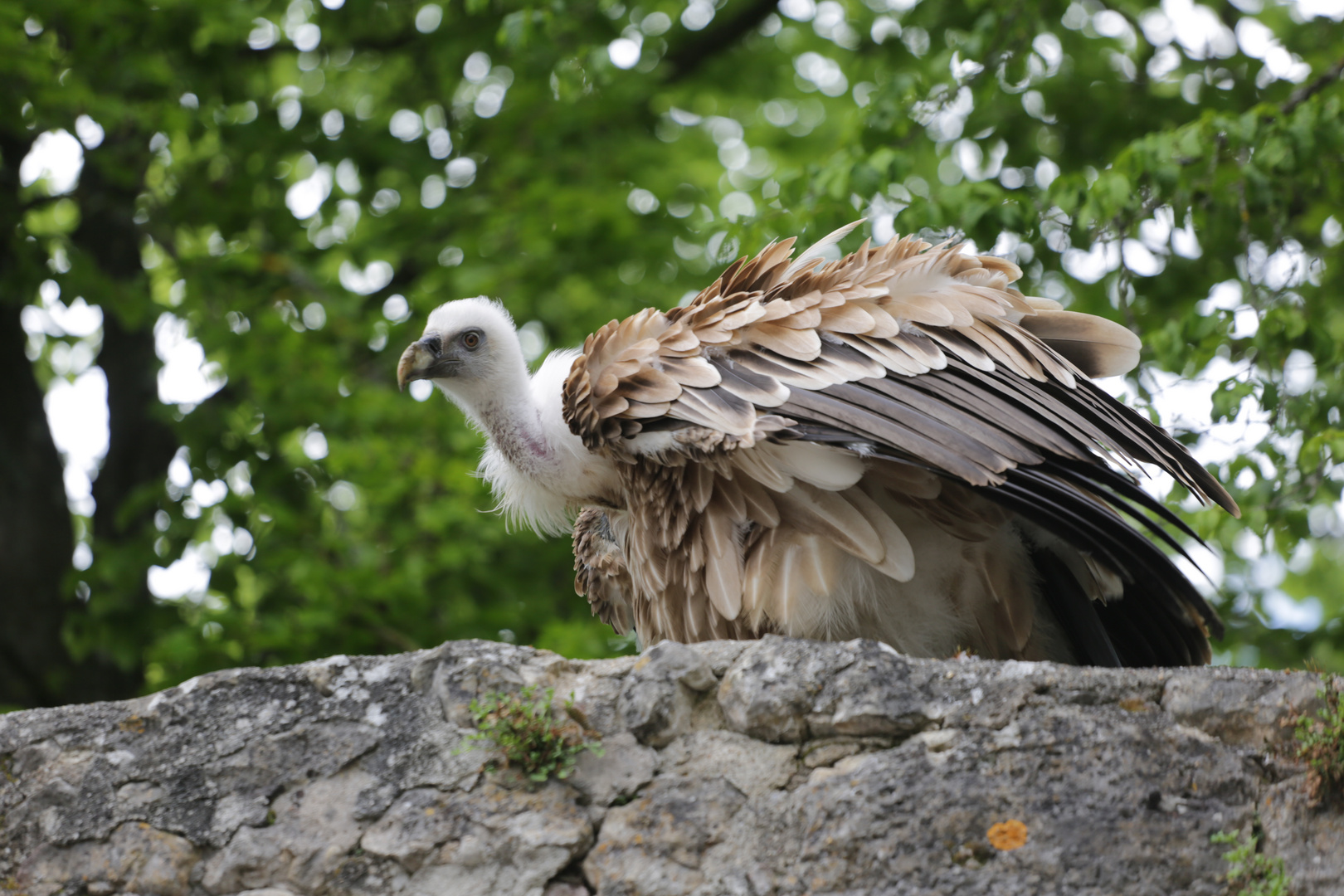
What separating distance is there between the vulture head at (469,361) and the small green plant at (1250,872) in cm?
267

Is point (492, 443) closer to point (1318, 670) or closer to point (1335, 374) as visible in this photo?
point (1318, 670)

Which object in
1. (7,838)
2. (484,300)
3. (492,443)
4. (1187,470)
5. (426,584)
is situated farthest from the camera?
(426,584)

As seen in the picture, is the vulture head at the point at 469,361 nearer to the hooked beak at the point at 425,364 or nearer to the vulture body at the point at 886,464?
the hooked beak at the point at 425,364

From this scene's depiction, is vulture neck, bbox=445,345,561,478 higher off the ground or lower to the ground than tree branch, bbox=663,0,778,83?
lower

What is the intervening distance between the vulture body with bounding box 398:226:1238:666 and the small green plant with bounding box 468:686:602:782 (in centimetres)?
88

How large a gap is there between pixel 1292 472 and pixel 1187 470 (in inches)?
65.9

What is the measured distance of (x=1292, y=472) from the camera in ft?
16.2

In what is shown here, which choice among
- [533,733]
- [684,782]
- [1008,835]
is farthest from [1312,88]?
[533,733]

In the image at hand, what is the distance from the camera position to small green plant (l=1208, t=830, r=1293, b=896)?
239cm

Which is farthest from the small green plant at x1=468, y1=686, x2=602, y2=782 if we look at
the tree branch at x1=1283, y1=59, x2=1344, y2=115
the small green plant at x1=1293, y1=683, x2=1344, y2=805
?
the tree branch at x1=1283, y1=59, x2=1344, y2=115

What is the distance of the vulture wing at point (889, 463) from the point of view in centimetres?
329

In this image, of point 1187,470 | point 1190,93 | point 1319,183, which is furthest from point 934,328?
point 1190,93

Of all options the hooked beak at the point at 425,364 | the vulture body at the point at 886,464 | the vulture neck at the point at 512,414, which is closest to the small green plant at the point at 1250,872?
the vulture body at the point at 886,464

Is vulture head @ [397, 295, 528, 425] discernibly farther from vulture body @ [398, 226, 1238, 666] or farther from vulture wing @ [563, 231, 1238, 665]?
vulture wing @ [563, 231, 1238, 665]
